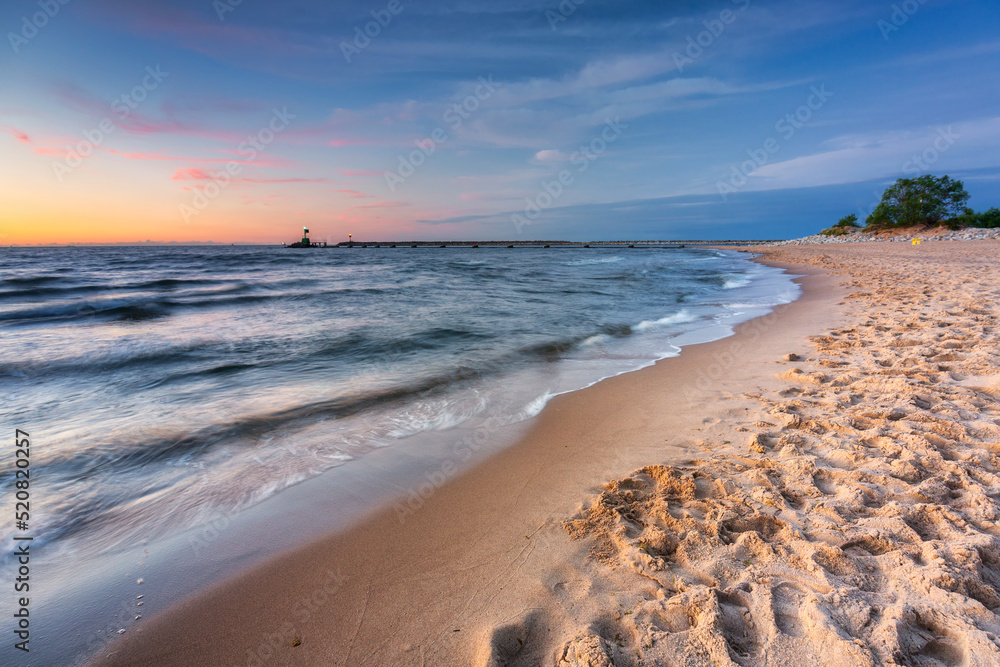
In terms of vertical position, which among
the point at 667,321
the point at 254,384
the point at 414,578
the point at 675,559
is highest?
the point at 675,559

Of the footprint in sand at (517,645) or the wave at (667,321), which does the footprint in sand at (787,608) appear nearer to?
the footprint in sand at (517,645)

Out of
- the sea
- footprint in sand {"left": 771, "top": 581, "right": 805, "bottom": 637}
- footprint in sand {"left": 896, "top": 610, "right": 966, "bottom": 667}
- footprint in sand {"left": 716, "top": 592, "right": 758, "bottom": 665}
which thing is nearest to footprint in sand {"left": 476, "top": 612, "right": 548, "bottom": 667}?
footprint in sand {"left": 716, "top": 592, "right": 758, "bottom": 665}

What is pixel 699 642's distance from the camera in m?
1.73

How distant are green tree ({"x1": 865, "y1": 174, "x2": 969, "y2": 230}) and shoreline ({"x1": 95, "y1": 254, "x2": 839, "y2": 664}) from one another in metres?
65.3

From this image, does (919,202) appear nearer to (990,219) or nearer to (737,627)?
(990,219)

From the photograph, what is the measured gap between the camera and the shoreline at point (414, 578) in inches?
76.7

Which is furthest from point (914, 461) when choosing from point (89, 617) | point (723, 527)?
point (89, 617)

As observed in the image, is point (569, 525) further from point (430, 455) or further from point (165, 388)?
point (165, 388)

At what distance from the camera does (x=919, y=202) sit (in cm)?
4856

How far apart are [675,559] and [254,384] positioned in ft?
19.6

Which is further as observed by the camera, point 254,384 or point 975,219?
point 975,219

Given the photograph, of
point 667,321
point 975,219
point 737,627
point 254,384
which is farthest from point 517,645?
point 975,219

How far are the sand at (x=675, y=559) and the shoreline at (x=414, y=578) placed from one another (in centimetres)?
1

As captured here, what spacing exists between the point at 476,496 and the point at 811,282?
17548mm
